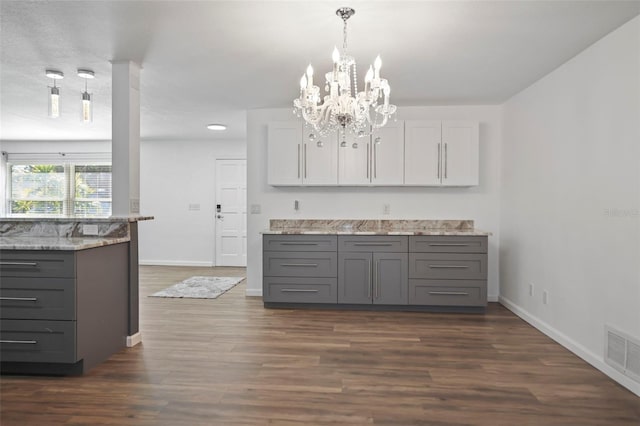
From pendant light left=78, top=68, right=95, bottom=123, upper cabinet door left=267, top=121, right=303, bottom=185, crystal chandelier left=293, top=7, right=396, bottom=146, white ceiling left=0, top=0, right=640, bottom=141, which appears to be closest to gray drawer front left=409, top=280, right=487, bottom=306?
upper cabinet door left=267, top=121, right=303, bottom=185

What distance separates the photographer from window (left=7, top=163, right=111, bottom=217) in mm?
7609

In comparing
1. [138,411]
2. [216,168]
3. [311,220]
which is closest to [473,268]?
[311,220]

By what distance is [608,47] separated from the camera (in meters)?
2.79

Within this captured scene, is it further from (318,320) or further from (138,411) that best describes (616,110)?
(138,411)

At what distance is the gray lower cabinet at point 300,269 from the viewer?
448 cm

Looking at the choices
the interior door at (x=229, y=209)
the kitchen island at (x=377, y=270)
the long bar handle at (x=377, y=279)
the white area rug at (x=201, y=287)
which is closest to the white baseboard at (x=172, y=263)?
the interior door at (x=229, y=209)

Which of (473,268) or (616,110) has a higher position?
(616,110)

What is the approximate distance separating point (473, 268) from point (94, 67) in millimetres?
4158

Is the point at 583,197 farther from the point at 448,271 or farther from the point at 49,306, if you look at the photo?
the point at 49,306

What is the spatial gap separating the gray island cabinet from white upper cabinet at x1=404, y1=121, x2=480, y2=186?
2.38ft

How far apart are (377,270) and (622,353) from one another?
89.4 inches

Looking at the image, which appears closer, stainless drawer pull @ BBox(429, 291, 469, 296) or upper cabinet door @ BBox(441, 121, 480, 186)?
stainless drawer pull @ BBox(429, 291, 469, 296)

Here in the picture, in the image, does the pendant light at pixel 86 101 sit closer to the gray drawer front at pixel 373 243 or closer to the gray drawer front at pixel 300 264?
the gray drawer front at pixel 300 264

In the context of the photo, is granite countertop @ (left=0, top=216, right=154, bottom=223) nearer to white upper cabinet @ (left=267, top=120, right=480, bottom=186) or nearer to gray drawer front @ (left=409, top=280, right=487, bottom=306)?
white upper cabinet @ (left=267, top=120, right=480, bottom=186)
